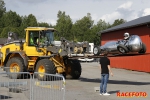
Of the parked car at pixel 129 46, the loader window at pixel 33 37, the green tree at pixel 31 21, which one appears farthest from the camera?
the green tree at pixel 31 21

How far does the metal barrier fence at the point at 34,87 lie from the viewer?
884 cm

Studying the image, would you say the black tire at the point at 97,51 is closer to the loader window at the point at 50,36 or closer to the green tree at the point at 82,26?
the loader window at the point at 50,36

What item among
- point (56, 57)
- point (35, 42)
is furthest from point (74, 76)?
point (35, 42)

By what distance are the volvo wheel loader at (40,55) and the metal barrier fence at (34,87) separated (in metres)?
5.36

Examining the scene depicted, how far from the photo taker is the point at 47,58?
56.7 feet

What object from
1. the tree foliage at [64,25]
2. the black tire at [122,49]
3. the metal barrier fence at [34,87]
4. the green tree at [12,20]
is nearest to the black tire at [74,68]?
the black tire at [122,49]

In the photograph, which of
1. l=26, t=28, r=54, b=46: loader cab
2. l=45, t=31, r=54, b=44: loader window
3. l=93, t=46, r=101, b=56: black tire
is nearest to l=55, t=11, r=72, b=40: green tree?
l=26, t=28, r=54, b=46: loader cab

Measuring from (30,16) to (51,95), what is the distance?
9147 cm

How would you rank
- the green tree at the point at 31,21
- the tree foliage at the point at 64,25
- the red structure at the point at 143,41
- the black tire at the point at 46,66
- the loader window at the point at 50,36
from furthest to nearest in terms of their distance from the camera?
the green tree at the point at 31,21 < the tree foliage at the point at 64,25 < the red structure at the point at 143,41 < the loader window at the point at 50,36 < the black tire at the point at 46,66

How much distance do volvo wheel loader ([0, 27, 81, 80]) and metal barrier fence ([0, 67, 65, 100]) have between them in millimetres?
5360

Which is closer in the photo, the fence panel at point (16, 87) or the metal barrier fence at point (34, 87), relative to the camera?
the metal barrier fence at point (34, 87)

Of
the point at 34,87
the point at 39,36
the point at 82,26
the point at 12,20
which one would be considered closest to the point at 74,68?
the point at 39,36

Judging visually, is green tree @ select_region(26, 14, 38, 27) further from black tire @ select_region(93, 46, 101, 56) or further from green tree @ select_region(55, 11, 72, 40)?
black tire @ select_region(93, 46, 101, 56)

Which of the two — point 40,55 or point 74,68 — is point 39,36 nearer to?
point 40,55
